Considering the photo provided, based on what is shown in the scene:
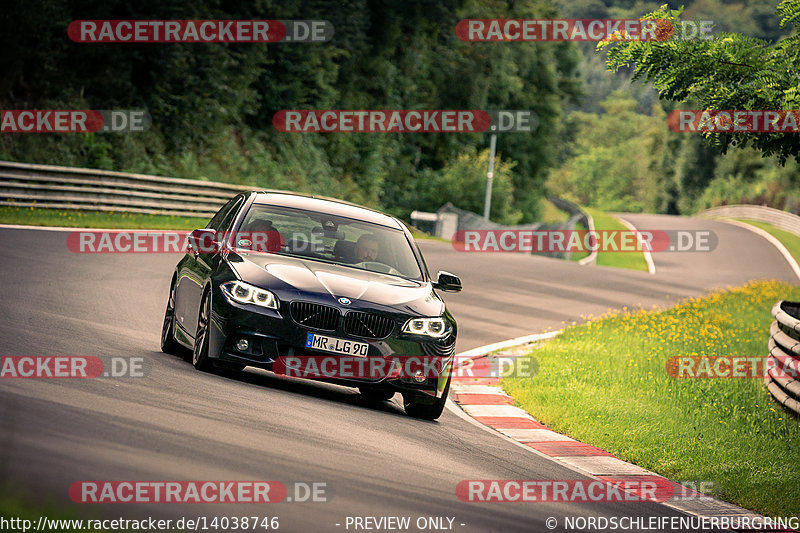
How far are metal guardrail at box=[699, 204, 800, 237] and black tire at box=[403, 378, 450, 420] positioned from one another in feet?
213

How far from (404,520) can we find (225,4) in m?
42.2

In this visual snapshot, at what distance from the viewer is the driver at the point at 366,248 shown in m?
10.5

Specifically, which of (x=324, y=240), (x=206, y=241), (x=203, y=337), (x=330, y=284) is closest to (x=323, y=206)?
(x=324, y=240)

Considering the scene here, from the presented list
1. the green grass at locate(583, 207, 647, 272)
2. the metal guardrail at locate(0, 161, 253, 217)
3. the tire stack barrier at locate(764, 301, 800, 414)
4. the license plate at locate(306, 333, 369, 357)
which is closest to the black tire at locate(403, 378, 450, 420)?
the license plate at locate(306, 333, 369, 357)

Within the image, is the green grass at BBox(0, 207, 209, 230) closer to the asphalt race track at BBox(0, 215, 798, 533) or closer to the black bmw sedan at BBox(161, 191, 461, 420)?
the asphalt race track at BBox(0, 215, 798, 533)

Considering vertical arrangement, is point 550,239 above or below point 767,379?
below

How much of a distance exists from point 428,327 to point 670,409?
392 cm

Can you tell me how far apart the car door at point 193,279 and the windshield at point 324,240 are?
38 cm

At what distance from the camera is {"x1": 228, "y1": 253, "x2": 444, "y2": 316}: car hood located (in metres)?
9.31

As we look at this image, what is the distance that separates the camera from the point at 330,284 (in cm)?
949

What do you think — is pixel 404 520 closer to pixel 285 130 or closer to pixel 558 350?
pixel 558 350

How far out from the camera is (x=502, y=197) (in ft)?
221

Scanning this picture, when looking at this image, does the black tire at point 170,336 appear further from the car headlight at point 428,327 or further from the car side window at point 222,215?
the car headlight at point 428,327

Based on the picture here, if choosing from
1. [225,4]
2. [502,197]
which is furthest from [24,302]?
[502,197]
